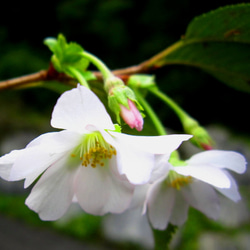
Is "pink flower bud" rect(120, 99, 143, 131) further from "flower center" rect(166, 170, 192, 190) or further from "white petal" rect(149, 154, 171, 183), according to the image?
"flower center" rect(166, 170, 192, 190)

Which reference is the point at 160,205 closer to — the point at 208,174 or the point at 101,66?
the point at 208,174

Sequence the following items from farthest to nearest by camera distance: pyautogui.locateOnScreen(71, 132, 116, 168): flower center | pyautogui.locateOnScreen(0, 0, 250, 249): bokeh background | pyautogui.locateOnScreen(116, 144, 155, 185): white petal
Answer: pyautogui.locateOnScreen(0, 0, 250, 249): bokeh background → pyautogui.locateOnScreen(71, 132, 116, 168): flower center → pyautogui.locateOnScreen(116, 144, 155, 185): white petal

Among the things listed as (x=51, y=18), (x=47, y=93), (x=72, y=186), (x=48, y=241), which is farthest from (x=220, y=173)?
(x=51, y=18)

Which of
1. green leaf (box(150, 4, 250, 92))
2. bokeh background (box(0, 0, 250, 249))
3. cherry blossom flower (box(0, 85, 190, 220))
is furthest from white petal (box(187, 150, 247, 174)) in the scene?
bokeh background (box(0, 0, 250, 249))

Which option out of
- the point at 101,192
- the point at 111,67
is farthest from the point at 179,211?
the point at 111,67

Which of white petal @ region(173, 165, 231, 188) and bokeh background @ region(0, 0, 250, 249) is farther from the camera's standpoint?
bokeh background @ region(0, 0, 250, 249)

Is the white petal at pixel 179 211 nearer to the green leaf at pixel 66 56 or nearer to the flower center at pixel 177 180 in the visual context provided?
the flower center at pixel 177 180

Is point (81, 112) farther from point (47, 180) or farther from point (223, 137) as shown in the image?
A: point (223, 137)

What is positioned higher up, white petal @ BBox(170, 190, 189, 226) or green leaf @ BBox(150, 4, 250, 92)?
green leaf @ BBox(150, 4, 250, 92)
